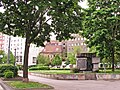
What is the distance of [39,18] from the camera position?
892 inches

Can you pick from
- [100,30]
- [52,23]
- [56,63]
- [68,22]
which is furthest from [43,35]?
[56,63]

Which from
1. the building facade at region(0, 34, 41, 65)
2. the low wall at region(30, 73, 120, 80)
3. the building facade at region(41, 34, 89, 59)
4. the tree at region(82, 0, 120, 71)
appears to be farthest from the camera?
the building facade at region(41, 34, 89, 59)

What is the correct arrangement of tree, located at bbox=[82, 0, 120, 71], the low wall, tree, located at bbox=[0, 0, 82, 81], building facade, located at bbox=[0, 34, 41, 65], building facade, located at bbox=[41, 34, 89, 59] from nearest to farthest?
tree, located at bbox=[0, 0, 82, 81] → the low wall → tree, located at bbox=[82, 0, 120, 71] → building facade, located at bbox=[0, 34, 41, 65] → building facade, located at bbox=[41, 34, 89, 59]

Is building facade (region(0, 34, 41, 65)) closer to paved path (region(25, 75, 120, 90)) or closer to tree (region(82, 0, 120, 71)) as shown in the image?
tree (region(82, 0, 120, 71))

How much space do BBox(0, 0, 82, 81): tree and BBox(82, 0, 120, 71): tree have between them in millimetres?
11656

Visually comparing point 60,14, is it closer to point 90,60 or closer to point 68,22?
point 68,22

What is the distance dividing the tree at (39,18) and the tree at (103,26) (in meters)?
11.7

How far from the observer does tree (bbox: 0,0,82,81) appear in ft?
66.3

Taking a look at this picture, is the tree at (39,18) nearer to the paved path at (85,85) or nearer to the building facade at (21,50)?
the paved path at (85,85)

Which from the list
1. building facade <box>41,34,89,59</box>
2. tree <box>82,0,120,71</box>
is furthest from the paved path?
building facade <box>41,34,89,59</box>

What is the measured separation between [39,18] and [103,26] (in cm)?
1405

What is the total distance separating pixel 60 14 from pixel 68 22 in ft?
4.34

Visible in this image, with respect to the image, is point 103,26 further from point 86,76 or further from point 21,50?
point 21,50

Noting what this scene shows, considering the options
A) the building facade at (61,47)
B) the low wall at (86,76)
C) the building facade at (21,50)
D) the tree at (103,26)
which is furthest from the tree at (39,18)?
the building facade at (61,47)
